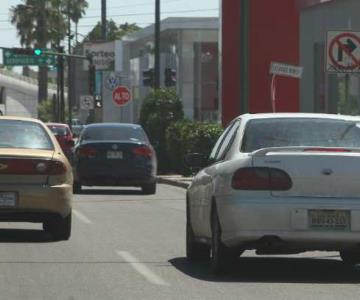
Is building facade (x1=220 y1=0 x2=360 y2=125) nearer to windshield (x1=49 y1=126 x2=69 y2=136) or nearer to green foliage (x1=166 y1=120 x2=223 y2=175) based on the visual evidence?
green foliage (x1=166 y1=120 x2=223 y2=175)

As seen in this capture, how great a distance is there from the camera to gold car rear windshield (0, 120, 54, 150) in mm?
15414

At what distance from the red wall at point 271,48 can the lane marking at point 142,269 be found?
21.3 metres

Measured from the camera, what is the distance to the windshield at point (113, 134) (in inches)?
1063

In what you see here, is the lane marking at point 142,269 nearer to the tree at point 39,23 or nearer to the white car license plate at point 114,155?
the white car license plate at point 114,155

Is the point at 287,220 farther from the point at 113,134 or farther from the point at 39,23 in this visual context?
the point at 39,23

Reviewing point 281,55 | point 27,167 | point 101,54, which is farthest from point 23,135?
point 101,54

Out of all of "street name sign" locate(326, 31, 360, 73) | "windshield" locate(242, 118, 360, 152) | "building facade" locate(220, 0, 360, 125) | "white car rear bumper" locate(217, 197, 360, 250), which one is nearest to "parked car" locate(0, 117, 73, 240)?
"windshield" locate(242, 118, 360, 152)

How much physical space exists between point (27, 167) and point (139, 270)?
3.15 meters

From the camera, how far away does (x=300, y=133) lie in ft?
39.4

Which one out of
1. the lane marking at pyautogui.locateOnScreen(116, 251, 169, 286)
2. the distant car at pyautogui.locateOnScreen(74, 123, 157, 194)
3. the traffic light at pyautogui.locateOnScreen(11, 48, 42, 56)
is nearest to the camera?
the lane marking at pyautogui.locateOnScreen(116, 251, 169, 286)

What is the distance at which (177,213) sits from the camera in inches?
829

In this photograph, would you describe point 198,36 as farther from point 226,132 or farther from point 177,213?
point 226,132

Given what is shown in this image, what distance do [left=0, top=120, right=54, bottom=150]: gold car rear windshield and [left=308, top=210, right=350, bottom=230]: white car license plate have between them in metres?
5.13

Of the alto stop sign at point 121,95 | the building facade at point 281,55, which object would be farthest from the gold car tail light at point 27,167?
the alto stop sign at point 121,95
